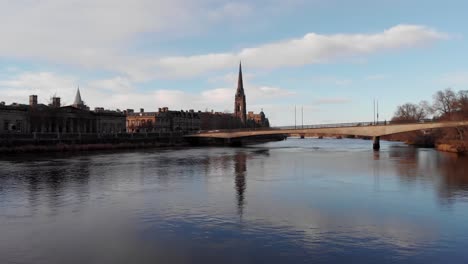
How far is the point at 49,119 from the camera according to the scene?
309 feet

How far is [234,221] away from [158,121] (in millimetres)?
152625

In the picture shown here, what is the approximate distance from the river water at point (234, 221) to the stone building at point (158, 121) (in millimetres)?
128402

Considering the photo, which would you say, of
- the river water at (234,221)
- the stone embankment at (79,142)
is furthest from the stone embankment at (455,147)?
the stone embankment at (79,142)

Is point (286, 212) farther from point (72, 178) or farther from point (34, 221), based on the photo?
point (72, 178)

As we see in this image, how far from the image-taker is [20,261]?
11.8 m

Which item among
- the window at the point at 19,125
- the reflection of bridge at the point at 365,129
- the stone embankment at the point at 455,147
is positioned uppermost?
the window at the point at 19,125

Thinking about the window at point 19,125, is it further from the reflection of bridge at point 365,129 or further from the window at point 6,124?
the reflection of bridge at point 365,129

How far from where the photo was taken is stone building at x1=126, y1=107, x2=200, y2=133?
157125 mm

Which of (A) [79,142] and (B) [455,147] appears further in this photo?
(A) [79,142]

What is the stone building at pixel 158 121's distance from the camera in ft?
516

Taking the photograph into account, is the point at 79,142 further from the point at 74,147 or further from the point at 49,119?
the point at 49,119

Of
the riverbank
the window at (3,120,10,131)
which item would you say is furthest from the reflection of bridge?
the window at (3,120,10,131)

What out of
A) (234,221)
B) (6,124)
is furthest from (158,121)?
(234,221)

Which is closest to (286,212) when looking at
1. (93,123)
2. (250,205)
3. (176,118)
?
(250,205)
